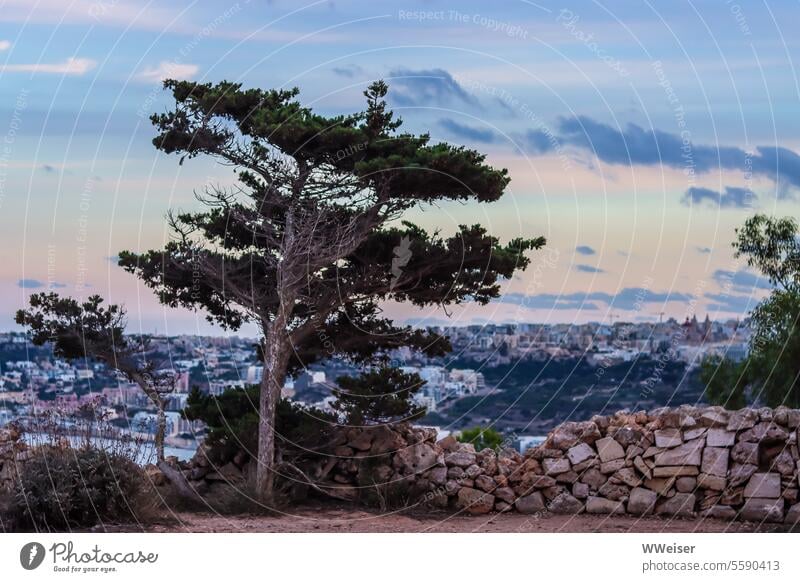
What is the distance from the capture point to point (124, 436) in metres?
16.8

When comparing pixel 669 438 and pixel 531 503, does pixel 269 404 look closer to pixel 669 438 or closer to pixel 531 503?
pixel 531 503

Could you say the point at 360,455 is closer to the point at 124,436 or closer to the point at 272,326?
the point at 272,326

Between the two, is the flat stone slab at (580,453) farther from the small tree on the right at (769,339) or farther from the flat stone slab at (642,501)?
the small tree on the right at (769,339)

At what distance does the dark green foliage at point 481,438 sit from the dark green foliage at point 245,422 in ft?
12.2

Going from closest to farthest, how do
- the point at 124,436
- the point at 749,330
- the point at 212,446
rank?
the point at 124,436, the point at 212,446, the point at 749,330

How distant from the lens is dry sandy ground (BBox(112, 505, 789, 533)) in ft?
55.2

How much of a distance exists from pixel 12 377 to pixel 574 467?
9446 millimetres

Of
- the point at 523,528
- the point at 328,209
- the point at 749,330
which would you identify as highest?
the point at 328,209

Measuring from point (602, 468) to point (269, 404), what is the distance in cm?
539

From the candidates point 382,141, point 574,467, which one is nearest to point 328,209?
point 382,141

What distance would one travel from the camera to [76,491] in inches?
623

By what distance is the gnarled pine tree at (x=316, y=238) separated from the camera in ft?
59.5

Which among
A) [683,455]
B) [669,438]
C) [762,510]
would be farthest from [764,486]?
[669,438]
